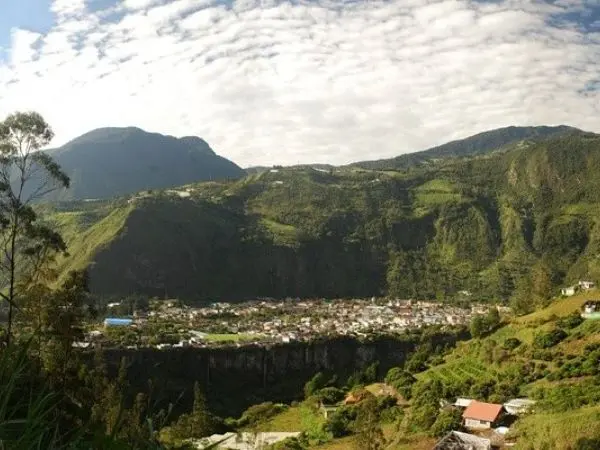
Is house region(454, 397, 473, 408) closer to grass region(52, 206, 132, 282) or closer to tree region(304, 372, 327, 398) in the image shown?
tree region(304, 372, 327, 398)

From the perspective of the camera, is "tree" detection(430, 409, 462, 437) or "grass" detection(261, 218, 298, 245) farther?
"grass" detection(261, 218, 298, 245)

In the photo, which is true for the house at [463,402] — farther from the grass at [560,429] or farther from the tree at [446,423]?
the grass at [560,429]

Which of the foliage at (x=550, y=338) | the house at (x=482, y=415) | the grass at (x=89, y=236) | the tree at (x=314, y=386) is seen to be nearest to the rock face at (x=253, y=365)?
the tree at (x=314, y=386)

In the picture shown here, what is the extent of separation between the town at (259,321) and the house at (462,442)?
33808 millimetres

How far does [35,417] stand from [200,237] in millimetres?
128262

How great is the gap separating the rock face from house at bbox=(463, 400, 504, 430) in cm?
2762

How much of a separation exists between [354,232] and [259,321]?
64.1 metres

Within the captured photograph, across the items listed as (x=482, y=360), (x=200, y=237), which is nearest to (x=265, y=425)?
(x=482, y=360)

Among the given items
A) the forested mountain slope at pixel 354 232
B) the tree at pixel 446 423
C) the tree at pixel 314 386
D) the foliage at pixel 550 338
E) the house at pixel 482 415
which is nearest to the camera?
the house at pixel 482 415

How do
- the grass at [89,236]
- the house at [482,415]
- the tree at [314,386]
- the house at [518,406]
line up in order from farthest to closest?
1. the grass at [89,236]
2. the tree at [314,386]
3. the house at [518,406]
4. the house at [482,415]

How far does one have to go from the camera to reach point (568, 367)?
31.3m

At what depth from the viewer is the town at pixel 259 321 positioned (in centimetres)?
6500

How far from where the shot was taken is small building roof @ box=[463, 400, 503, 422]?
28125mm

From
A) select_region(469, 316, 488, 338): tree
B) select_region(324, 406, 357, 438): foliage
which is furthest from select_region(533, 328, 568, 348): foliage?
select_region(469, 316, 488, 338): tree
